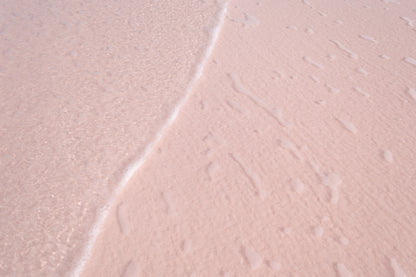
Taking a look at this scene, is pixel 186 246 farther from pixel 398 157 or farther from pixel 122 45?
pixel 122 45

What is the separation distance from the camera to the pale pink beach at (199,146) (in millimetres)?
1216

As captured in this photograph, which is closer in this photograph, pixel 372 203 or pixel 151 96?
pixel 372 203

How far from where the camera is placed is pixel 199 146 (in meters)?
1.60

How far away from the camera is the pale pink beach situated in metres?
1.22

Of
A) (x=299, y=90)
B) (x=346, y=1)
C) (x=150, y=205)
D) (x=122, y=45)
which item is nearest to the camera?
(x=150, y=205)

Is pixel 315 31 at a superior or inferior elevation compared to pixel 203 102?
superior

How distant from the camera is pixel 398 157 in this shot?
1.63 meters

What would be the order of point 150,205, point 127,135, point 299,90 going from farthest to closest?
point 299,90, point 127,135, point 150,205

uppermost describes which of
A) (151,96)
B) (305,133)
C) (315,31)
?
(315,31)

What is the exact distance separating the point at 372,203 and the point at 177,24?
1719mm

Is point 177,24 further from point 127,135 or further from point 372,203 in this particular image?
point 372,203

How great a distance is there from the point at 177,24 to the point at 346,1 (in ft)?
5.13

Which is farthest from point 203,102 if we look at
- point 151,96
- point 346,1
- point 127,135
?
point 346,1

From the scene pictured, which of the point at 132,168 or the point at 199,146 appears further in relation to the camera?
the point at 199,146
